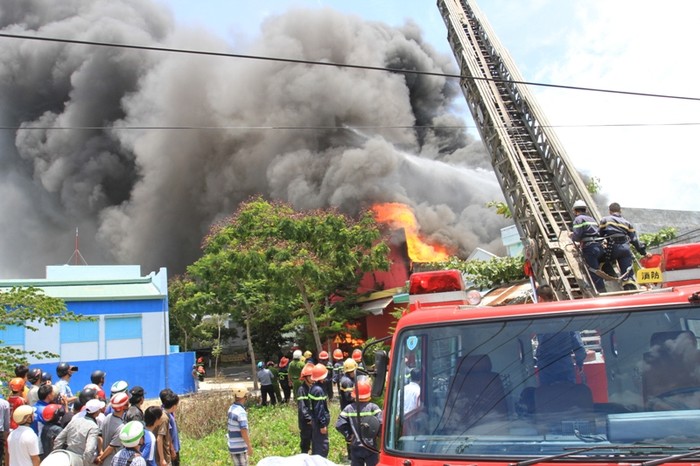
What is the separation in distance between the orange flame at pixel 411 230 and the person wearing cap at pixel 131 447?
19101mm

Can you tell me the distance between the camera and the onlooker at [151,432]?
4430mm

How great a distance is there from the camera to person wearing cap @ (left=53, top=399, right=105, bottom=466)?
16.5ft

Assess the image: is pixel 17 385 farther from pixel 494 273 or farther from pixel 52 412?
pixel 494 273

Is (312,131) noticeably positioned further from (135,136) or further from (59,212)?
(59,212)

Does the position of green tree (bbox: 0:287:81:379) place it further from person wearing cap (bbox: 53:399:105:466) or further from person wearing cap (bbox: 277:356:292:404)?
person wearing cap (bbox: 277:356:292:404)

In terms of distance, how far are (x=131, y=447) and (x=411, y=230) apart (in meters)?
21.3

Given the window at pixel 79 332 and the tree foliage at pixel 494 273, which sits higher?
the window at pixel 79 332

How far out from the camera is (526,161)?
8547mm

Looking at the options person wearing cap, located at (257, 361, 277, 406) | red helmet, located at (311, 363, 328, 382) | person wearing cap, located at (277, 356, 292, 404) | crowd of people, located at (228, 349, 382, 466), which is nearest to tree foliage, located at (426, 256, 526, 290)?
crowd of people, located at (228, 349, 382, 466)

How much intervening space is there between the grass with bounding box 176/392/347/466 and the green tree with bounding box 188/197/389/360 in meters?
3.92

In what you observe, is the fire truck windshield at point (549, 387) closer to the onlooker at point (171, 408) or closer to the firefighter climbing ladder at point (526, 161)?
the onlooker at point (171, 408)

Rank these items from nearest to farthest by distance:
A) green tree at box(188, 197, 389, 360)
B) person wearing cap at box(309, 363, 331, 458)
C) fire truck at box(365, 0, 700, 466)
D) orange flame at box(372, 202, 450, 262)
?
fire truck at box(365, 0, 700, 466) < person wearing cap at box(309, 363, 331, 458) < green tree at box(188, 197, 389, 360) < orange flame at box(372, 202, 450, 262)

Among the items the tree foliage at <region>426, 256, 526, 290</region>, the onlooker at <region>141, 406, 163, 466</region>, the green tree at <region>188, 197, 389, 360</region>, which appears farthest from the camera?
the green tree at <region>188, 197, 389, 360</region>

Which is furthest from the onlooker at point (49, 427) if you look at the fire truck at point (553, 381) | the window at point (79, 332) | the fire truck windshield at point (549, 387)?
the window at point (79, 332)
